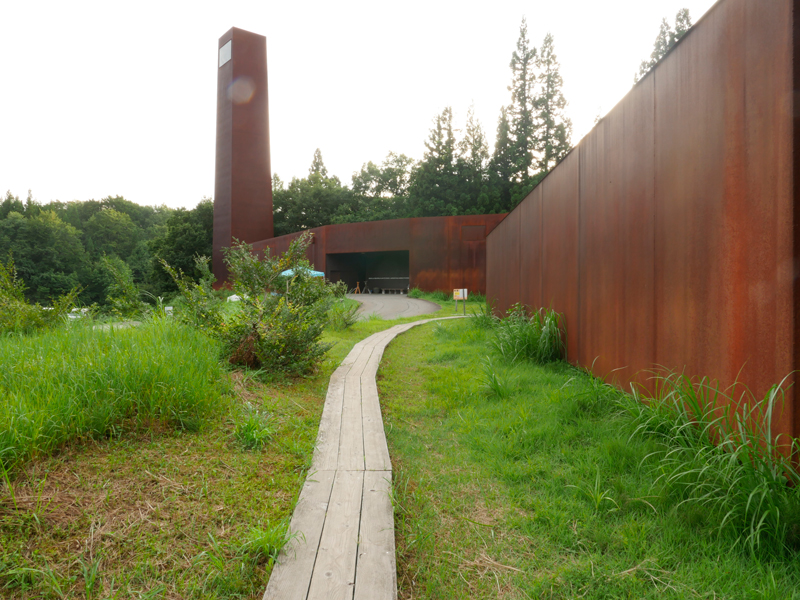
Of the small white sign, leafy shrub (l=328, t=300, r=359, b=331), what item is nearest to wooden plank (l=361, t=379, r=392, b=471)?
leafy shrub (l=328, t=300, r=359, b=331)

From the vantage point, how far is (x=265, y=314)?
4355mm

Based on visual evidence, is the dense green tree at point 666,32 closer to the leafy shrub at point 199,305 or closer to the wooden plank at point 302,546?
the leafy shrub at point 199,305

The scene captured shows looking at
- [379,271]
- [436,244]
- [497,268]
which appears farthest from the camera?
[379,271]

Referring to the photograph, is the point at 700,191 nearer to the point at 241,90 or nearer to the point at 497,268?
the point at 497,268

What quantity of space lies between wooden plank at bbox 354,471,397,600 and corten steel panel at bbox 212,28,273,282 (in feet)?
80.5

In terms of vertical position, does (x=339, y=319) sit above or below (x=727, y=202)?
below

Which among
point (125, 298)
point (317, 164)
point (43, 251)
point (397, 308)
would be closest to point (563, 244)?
point (125, 298)

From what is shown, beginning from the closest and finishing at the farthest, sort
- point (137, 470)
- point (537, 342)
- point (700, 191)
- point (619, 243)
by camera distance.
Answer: point (137, 470) < point (700, 191) < point (619, 243) < point (537, 342)

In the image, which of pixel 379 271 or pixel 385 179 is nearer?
pixel 379 271

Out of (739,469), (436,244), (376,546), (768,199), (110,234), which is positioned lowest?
(376,546)

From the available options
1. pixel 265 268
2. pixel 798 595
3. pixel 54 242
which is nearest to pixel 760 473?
pixel 798 595

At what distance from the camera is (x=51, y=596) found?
1.38m

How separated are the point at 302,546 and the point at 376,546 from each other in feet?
0.97

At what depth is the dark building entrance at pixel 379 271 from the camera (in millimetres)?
Answer: 26938
